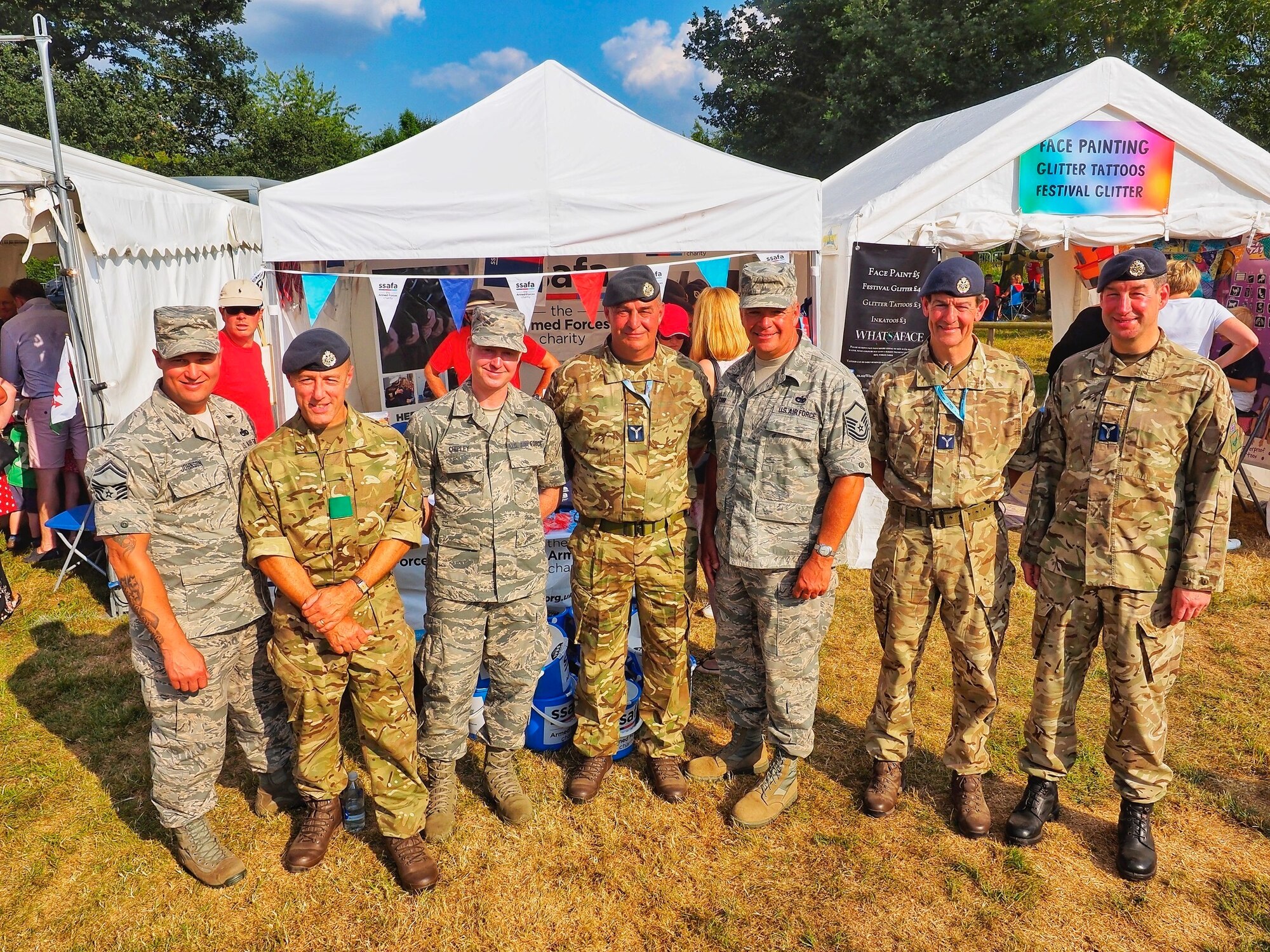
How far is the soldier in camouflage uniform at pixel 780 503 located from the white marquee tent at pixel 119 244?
437 cm

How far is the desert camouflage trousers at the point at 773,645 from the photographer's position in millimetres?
3230

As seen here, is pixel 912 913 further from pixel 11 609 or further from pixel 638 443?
pixel 11 609

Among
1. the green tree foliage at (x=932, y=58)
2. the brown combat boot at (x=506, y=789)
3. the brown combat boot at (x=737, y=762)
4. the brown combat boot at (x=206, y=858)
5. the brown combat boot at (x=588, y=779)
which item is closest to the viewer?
the brown combat boot at (x=206, y=858)

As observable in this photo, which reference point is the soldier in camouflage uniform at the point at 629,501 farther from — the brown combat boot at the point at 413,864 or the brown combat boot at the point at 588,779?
the brown combat boot at the point at 413,864

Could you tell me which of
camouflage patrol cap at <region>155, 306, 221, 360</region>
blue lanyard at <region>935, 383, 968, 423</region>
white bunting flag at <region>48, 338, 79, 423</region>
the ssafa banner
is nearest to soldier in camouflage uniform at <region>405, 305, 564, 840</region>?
camouflage patrol cap at <region>155, 306, 221, 360</region>

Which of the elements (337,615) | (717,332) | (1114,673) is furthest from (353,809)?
(1114,673)

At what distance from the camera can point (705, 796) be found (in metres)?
3.56

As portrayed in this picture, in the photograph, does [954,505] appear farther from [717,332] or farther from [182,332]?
[182,332]

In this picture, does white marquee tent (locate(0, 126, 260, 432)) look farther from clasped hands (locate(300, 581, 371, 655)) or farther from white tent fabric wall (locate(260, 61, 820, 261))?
clasped hands (locate(300, 581, 371, 655))

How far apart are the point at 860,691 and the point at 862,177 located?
5.38 m

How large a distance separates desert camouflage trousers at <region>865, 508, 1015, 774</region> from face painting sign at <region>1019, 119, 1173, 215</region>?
3909 mm

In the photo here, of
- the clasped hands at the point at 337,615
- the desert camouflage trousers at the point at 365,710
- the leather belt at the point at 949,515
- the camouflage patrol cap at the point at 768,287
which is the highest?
the camouflage patrol cap at the point at 768,287

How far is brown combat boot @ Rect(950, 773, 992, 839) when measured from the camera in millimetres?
3252

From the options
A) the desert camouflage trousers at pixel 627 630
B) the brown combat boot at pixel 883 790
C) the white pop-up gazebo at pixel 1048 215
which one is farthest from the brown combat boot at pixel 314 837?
the white pop-up gazebo at pixel 1048 215
